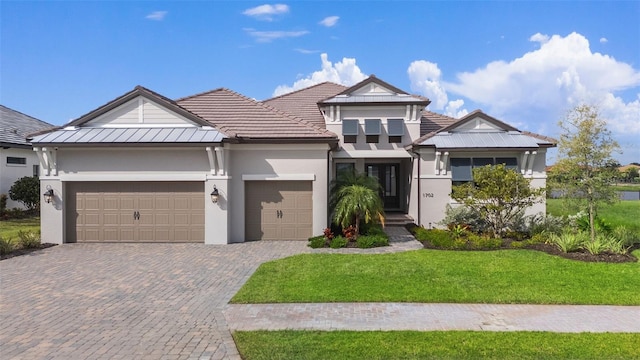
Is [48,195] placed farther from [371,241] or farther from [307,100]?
[307,100]

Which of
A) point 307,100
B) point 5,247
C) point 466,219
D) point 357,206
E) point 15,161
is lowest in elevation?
point 5,247

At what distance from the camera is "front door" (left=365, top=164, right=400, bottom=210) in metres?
20.6

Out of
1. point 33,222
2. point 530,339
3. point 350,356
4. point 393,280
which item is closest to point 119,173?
point 33,222

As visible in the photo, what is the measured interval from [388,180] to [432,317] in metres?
14.3

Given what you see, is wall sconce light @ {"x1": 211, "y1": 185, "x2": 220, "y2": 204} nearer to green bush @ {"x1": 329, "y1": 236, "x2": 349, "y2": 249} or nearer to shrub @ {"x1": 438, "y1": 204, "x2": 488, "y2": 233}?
green bush @ {"x1": 329, "y1": 236, "x2": 349, "y2": 249}

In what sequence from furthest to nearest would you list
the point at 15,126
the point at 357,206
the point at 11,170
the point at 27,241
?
the point at 15,126, the point at 11,170, the point at 357,206, the point at 27,241

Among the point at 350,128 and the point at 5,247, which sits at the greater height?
the point at 350,128

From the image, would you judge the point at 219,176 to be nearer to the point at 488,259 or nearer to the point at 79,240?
the point at 79,240

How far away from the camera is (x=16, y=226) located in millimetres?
17609

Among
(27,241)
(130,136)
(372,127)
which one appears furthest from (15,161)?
(372,127)

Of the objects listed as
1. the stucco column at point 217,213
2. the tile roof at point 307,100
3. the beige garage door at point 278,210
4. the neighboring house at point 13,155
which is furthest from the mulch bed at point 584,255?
the neighboring house at point 13,155

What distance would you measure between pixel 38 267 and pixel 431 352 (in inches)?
413

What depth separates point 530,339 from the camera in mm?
5727

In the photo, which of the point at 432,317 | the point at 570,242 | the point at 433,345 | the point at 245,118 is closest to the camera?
the point at 433,345
